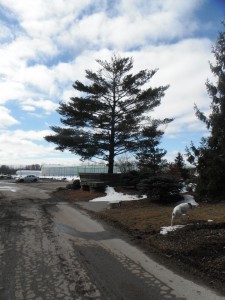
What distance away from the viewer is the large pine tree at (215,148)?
13.6 meters

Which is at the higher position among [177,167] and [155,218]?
[177,167]

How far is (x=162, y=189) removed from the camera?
2081cm

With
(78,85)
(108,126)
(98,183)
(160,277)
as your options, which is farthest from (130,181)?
(160,277)

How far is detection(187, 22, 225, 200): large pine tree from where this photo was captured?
13.6 meters

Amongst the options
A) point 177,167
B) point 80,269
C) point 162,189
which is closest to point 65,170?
point 177,167

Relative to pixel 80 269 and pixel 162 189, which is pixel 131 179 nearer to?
pixel 162 189

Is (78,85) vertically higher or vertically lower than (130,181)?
higher

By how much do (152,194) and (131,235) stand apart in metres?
9.75

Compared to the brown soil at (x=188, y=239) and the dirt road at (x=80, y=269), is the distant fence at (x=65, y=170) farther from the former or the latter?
the dirt road at (x=80, y=269)

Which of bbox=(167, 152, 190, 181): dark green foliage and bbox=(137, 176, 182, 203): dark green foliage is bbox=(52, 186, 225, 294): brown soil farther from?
A: bbox=(167, 152, 190, 181): dark green foliage

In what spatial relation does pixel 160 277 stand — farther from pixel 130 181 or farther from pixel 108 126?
pixel 108 126

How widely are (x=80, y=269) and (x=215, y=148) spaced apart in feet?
26.9

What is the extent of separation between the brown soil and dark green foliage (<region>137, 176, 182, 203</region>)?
15.0 ft

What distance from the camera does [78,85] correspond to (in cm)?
3506
